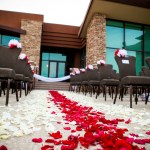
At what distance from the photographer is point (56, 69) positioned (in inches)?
595

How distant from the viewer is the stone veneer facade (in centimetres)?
1151

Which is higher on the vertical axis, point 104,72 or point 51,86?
point 104,72

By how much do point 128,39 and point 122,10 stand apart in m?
1.63

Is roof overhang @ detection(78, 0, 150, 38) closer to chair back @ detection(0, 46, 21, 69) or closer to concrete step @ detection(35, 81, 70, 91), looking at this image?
concrete step @ detection(35, 81, 70, 91)

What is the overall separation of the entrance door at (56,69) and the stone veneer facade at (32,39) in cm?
346

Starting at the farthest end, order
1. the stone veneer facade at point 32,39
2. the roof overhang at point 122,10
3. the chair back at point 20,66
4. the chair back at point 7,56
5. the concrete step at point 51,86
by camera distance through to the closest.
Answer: the stone veneer facade at point 32,39 → the concrete step at point 51,86 → the roof overhang at point 122,10 → the chair back at point 20,66 → the chair back at point 7,56

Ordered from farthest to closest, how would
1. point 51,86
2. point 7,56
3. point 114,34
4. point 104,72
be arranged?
point 51,86 → point 114,34 → point 104,72 → point 7,56

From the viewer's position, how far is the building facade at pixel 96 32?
8.64m

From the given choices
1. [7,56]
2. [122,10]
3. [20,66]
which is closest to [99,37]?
[122,10]

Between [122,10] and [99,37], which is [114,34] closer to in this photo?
[99,37]

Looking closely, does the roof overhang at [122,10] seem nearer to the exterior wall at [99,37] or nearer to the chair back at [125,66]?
the exterior wall at [99,37]

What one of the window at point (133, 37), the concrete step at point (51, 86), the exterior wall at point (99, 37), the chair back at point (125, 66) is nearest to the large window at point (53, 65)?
the concrete step at point (51, 86)

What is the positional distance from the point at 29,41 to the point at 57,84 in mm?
3115

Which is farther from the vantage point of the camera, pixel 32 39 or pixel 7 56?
pixel 32 39
